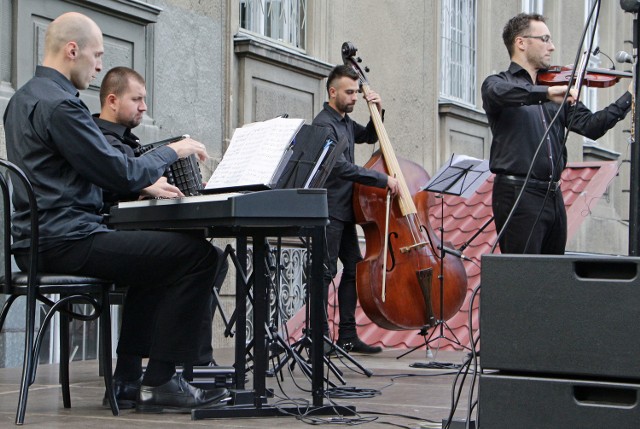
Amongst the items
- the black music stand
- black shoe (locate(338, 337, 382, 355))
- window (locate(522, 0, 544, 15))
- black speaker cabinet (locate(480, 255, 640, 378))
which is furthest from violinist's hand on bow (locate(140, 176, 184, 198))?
window (locate(522, 0, 544, 15))

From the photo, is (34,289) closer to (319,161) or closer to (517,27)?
(319,161)

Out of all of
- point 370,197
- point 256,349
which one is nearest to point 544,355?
point 256,349

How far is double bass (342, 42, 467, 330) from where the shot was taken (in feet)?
21.6

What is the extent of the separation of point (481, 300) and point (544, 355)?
22 centimetres

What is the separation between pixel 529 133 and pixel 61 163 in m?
2.50

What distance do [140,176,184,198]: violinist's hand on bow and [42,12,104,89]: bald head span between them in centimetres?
53

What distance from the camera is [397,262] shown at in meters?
6.63

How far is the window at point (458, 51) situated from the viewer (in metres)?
12.5

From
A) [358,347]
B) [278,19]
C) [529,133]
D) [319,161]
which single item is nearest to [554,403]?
[319,161]

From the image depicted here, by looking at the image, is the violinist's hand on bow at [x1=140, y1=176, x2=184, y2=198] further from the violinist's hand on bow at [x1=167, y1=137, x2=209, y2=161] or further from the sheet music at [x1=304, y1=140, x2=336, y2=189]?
the sheet music at [x1=304, y1=140, x2=336, y2=189]

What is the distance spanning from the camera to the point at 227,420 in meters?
3.93

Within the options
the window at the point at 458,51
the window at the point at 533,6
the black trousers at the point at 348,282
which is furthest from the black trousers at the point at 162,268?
the window at the point at 533,6

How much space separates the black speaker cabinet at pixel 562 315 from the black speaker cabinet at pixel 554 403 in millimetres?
32

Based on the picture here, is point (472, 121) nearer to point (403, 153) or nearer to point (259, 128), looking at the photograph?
point (403, 153)
